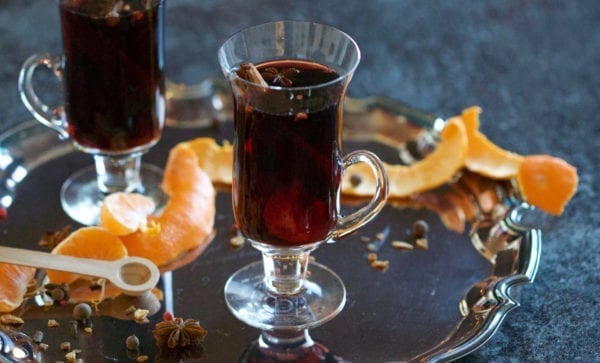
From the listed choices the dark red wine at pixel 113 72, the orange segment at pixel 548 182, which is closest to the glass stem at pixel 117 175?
the dark red wine at pixel 113 72

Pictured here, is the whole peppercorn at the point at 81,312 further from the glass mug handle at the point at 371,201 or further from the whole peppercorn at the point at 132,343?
the glass mug handle at the point at 371,201

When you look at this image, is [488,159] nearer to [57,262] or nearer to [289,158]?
[289,158]

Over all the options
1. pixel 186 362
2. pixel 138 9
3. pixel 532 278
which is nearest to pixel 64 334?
pixel 186 362

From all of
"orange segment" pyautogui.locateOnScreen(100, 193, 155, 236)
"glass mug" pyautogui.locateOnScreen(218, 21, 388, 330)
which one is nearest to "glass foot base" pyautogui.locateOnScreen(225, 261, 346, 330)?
"glass mug" pyautogui.locateOnScreen(218, 21, 388, 330)

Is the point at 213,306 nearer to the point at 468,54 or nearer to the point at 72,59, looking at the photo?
the point at 72,59

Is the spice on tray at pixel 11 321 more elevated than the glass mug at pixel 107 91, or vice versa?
the glass mug at pixel 107 91

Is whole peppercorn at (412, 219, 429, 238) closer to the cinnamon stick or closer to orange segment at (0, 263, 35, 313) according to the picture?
the cinnamon stick
